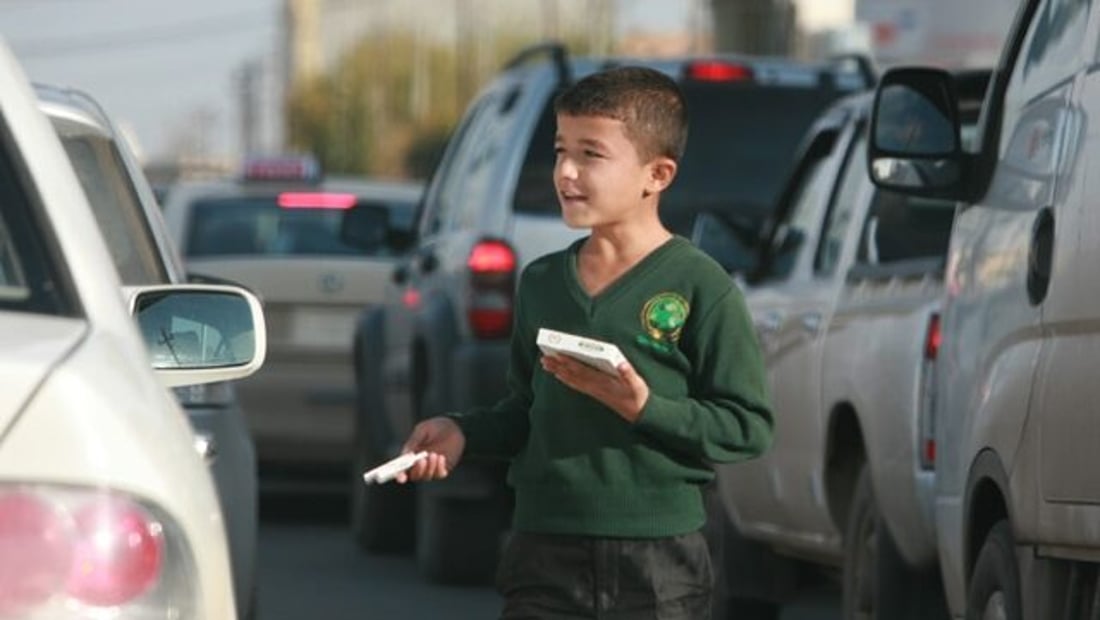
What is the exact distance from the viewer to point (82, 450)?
3.70m

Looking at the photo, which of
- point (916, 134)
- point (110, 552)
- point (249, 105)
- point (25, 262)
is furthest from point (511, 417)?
point (249, 105)

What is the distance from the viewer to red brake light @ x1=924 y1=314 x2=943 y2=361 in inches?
344

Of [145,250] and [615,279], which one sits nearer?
[615,279]

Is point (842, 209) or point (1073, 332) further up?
point (1073, 332)

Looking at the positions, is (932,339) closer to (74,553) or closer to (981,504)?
(981,504)

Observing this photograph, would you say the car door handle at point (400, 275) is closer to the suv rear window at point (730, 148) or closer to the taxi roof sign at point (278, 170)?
Answer: the suv rear window at point (730, 148)

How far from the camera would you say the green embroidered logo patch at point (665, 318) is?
5594mm

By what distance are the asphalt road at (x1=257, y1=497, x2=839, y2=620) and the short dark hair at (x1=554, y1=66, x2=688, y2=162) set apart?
21.2ft

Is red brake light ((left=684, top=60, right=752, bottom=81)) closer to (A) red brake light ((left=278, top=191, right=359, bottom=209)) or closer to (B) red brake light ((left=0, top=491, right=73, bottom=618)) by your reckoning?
(A) red brake light ((left=278, top=191, right=359, bottom=209))

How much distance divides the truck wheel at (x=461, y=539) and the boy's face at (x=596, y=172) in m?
7.49

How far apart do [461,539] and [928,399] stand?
191 inches

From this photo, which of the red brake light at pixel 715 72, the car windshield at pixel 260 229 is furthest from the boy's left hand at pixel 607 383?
the car windshield at pixel 260 229

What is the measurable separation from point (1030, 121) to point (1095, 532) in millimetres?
1587

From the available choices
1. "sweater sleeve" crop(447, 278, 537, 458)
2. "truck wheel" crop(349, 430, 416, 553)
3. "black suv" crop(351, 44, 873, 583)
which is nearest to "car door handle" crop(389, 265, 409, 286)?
"black suv" crop(351, 44, 873, 583)
